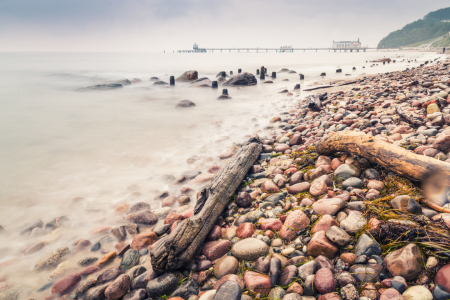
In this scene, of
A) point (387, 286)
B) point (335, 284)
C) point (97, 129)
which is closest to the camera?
point (387, 286)

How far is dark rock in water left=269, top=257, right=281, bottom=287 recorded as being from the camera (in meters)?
1.78

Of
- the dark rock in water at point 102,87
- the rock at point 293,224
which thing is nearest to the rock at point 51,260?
the rock at point 293,224

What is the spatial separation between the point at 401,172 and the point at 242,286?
1.96 meters

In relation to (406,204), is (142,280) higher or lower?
lower

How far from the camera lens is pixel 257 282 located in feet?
5.83

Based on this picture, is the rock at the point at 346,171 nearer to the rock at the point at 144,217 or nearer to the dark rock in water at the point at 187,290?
the dark rock in water at the point at 187,290

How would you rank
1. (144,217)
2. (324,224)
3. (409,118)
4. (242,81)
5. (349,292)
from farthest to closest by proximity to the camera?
(242,81) < (409,118) < (144,217) < (324,224) < (349,292)

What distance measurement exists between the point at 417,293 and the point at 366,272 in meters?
0.29

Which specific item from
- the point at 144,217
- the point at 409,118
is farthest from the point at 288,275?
the point at 409,118

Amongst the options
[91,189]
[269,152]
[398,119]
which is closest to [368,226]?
[269,152]

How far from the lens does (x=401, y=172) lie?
2.31 metres

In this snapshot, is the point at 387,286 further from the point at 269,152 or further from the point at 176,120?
the point at 176,120

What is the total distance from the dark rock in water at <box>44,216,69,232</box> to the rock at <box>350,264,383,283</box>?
359 cm

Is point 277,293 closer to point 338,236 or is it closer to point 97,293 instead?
point 338,236
